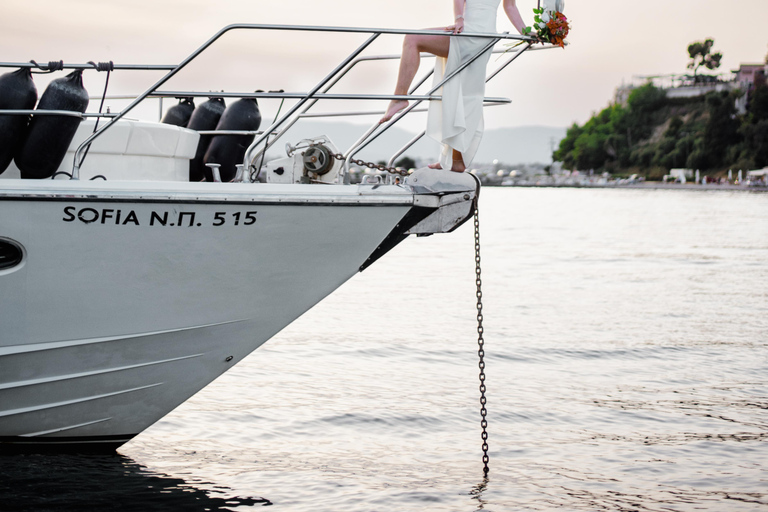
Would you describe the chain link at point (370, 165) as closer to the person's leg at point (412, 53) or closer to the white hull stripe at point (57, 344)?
the person's leg at point (412, 53)

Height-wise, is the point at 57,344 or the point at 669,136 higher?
the point at 669,136

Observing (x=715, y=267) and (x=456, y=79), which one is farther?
(x=715, y=267)

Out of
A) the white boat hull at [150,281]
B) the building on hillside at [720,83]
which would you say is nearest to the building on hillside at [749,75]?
the building on hillside at [720,83]

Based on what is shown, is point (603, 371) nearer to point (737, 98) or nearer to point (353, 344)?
point (353, 344)

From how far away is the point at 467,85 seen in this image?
5.13m

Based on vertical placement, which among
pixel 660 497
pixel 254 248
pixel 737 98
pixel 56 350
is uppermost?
pixel 737 98

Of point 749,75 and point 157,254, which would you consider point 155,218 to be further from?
point 749,75

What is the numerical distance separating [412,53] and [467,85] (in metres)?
0.45

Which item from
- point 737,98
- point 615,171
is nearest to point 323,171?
point 737,98

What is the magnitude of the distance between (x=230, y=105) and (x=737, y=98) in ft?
455

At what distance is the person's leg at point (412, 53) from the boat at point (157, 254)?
200mm

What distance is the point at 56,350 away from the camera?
16.8ft

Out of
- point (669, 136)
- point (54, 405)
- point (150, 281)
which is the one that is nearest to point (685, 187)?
point (669, 136)

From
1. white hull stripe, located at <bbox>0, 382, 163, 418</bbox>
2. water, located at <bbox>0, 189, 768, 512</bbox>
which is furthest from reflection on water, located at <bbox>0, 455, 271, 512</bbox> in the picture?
white hull stripe, located at <bbox>0, 382, 163, 418</bbox>
